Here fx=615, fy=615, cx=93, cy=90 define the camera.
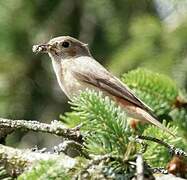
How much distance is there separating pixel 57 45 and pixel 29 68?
0.33 m

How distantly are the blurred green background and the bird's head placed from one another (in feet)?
0.51

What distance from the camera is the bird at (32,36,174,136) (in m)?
4.59

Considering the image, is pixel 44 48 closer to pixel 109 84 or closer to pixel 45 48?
pixel 45 48

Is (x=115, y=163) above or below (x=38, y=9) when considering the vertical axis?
below

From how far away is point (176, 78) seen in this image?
437cm

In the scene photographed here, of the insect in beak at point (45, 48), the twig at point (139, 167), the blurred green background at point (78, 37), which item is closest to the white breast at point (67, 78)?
the insect in beak at point (45, 48)

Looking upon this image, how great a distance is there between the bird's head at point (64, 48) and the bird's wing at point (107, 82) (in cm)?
32

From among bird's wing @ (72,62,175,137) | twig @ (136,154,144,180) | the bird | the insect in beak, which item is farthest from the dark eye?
twig @ (136,154,144,180)

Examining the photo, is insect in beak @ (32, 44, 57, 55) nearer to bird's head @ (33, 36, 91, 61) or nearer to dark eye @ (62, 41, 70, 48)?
bird's head @ (33, 36, 91, 61)

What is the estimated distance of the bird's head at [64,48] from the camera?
17.9ft

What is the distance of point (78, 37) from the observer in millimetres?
6258

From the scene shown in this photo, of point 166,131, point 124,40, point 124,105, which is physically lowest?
point 166,131

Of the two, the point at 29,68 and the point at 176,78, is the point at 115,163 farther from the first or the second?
→ the point at 29,68

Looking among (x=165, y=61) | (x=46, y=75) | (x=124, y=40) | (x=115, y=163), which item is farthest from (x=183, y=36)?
(x=115, y=163)
